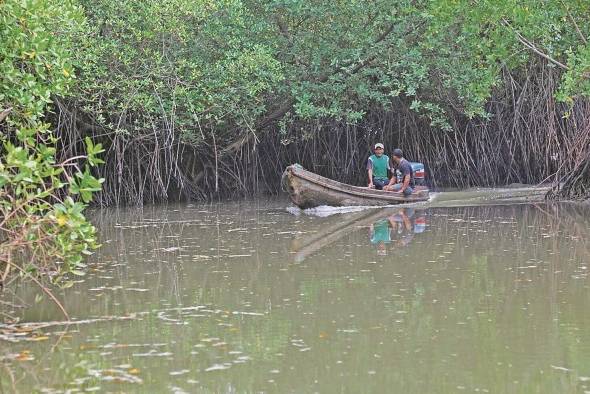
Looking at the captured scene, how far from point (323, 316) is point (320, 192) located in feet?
24.7

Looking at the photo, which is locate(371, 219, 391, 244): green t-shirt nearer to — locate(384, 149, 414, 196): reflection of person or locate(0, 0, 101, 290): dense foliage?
locate(384, 149, 414, 196): reflection of person

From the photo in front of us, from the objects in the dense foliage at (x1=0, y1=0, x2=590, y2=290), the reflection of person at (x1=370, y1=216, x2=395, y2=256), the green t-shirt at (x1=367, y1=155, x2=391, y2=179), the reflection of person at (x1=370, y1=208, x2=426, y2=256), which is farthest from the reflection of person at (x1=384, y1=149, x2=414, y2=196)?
the reflection of person at (x1=370, y1=216, x2=395, y2=256)

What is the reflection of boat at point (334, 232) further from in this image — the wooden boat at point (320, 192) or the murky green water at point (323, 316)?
the wooden boat at point (320, 192)

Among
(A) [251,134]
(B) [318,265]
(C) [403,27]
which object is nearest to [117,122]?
(A) [251,134]

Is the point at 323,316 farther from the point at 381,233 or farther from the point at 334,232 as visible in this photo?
the point at 334,232

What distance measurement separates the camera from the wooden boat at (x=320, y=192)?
13.3 meters

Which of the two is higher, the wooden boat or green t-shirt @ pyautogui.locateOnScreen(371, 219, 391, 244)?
the wooden boat

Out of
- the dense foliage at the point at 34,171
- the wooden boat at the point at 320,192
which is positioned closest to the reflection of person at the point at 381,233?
the wooden boat at the point at 320,192

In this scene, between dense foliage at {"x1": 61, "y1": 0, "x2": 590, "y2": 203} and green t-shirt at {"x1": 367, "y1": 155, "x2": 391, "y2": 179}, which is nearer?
dense foliage at {"x1": 61, "y1": 0, "x2": 590, "y2": 203}

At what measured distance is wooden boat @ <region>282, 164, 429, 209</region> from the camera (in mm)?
13320

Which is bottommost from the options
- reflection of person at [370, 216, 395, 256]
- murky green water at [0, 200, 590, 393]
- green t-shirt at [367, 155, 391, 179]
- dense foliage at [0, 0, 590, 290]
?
murky green water at [0, 200, 590, 393]

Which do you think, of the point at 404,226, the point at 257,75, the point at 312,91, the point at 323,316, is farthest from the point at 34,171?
the point at 312,91

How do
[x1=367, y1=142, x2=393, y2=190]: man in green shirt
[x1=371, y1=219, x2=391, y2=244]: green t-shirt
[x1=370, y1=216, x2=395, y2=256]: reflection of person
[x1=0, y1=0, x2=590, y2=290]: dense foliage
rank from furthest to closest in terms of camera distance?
[x1=367, y1=142, x2=393, y2=190]: man in green shirt
[x1=0, y1=0, x2=590, y2=290]: dense foliage
[x1=371, y1=219, x2=391, y2=244]: green t-shirt
[x1=370, y1=216, x2=395, y2=256]: reflection of person

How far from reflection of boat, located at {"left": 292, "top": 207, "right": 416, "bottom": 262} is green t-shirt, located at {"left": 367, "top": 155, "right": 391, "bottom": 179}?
3.19 feet
